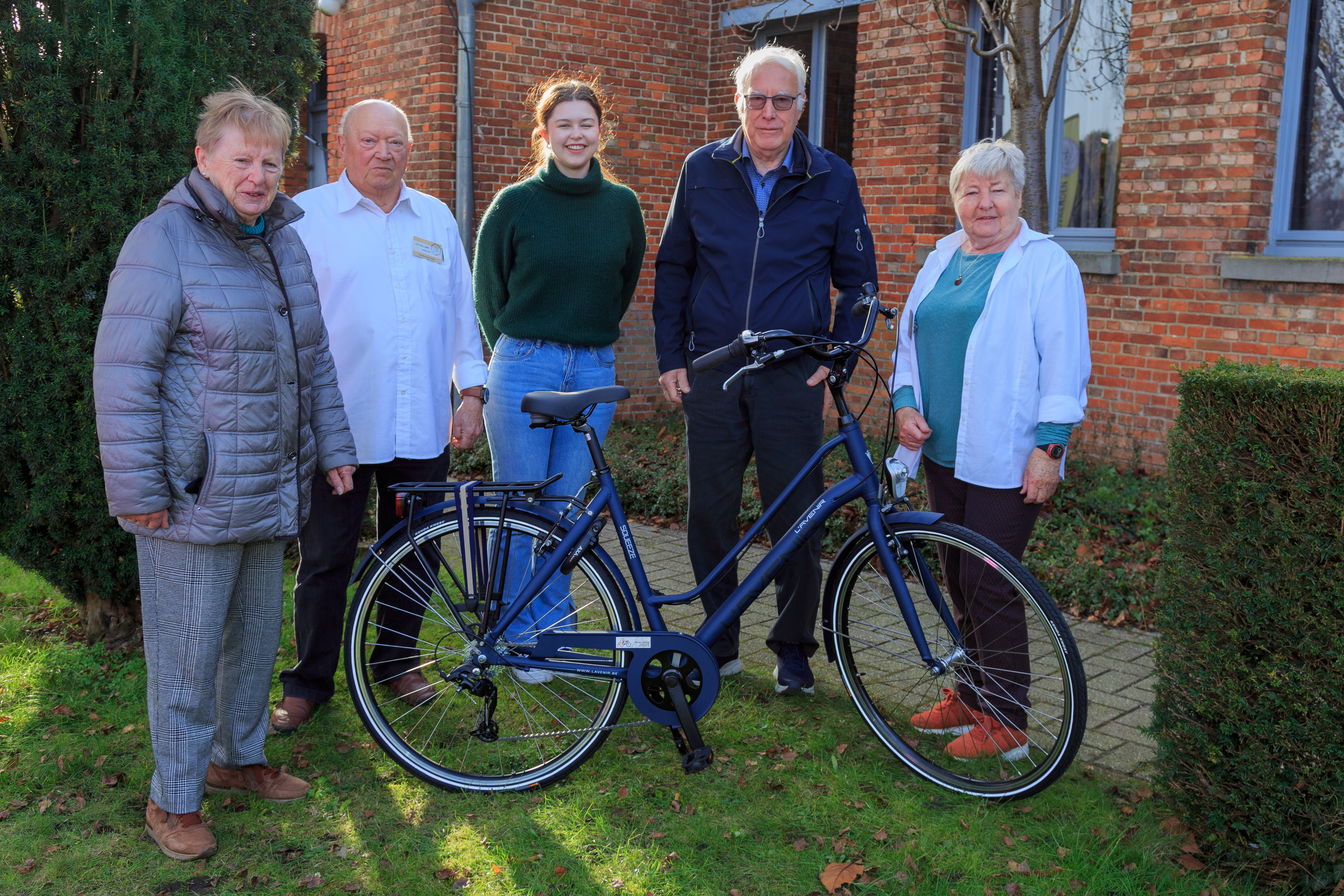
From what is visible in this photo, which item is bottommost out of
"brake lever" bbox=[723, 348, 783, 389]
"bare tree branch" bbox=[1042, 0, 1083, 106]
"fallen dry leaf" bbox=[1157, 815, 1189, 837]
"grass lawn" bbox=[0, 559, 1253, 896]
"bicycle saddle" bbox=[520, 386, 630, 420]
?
"grass lawn" bbox=[0, 559, 1253, 896]

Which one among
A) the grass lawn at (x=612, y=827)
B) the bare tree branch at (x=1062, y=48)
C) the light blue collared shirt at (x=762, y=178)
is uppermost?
the bare tree branch at (x=1062, y=48)

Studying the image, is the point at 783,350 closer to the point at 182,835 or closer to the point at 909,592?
the point at 909,592

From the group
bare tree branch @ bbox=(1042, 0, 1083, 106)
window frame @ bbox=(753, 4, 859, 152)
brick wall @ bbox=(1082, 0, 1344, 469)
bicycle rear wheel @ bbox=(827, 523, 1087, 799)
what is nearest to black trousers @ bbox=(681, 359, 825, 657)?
bicycle rear wheel @ bbox=(827, 523, 1087, 799)

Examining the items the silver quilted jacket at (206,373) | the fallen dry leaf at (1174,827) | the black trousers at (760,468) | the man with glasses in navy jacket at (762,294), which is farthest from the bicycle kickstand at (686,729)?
the fallen dry leaf at (1174,827)

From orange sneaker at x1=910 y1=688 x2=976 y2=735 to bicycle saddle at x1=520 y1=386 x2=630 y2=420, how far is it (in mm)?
1515

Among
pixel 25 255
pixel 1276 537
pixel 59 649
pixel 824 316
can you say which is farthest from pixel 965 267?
pixel 59 649

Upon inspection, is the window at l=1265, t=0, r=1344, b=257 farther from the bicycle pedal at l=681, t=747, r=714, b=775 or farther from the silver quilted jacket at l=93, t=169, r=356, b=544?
the silver quilted jacket at l=93, t=169, r=356, b=544

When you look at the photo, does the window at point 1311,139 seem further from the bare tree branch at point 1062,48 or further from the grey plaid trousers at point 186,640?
the grey plaid trousers at point 186,640

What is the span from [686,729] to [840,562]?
746 millimetres

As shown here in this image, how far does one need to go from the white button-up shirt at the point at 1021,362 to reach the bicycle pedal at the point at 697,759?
3.73 feet

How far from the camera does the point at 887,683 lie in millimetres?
3943

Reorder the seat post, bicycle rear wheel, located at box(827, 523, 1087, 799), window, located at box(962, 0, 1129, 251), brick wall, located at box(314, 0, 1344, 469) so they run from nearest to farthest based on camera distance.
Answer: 1. bicycle rear wheel, located at box(827, 523, 1087, 799)
2. the seat post
3. brick wall, located at box(314, 0, 1344, 469)
4. window, located at box(962, 0, 1129, 251)

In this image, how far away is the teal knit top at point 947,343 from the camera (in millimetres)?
3633

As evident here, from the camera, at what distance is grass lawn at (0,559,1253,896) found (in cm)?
314
